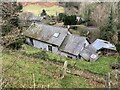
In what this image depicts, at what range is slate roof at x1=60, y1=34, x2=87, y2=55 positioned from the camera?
9875mm

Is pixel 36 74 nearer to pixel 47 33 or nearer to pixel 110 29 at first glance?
pixel 47 33

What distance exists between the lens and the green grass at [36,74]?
609cm

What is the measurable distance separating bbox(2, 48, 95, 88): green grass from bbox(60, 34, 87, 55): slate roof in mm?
2389

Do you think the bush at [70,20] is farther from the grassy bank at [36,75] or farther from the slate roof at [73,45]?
the grassy bank at [36,75]

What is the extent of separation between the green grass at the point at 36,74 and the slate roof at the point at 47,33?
3.10 metres

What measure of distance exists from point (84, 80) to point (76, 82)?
0.34 m

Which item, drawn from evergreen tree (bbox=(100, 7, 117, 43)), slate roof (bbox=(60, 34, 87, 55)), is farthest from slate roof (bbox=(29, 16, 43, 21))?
evergreen tree (bbox=(100, 7, 117, 43))

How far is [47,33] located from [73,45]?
1.63m

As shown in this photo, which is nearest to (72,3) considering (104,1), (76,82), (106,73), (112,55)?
(104,1)

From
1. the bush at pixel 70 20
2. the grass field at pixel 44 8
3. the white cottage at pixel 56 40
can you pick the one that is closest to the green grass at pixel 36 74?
the white cottage at pixel 56 40

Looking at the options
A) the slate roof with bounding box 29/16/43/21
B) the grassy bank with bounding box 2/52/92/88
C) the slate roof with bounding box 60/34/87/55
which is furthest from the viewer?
the slate roof with bounding box 29/16/43/21

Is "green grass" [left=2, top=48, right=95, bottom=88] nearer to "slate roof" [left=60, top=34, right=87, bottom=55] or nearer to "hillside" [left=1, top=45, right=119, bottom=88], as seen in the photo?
"hillside" [left=1, top=45, right=119, bottom=88]

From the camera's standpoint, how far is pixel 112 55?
10203 mm

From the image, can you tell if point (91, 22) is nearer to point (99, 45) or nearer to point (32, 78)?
point (99, 45)
